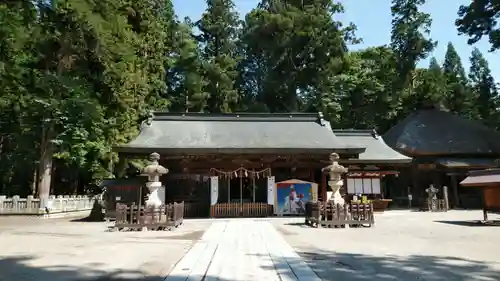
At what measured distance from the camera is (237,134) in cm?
2358

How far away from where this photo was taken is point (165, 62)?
3975cm

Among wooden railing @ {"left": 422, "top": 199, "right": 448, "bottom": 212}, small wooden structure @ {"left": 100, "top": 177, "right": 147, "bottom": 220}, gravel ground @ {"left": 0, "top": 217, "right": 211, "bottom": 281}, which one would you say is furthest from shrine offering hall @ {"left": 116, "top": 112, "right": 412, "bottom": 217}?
gravel ground @ {"left": 0, "top": 217, "right": 211, "bottom": 281}

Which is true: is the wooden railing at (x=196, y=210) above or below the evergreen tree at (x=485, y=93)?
below

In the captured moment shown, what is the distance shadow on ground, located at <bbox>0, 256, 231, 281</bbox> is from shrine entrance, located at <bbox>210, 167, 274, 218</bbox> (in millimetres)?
13490

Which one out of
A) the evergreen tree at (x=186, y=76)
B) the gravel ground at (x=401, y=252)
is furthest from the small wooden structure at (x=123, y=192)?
the evergreen tree at (x=186, y=76)

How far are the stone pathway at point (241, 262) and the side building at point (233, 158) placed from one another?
1011cm

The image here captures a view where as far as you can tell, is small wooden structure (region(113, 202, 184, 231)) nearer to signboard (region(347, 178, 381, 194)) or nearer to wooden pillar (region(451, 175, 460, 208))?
signboard (region(347, 178, 381, 194))

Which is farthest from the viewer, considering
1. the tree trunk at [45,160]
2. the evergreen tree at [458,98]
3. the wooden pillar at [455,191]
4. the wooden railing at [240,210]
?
the evergreen tree at [458,98]

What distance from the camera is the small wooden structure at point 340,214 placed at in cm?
1455

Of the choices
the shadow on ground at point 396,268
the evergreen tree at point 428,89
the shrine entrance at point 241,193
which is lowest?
the shadow on ground at point 396,268

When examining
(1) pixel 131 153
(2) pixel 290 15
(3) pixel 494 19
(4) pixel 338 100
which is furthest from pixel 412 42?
(1) pixel 131 153

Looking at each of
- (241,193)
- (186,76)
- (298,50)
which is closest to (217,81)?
(186,76)

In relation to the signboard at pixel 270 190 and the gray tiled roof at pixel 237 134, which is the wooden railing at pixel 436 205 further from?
the signboard at pixel 270 190

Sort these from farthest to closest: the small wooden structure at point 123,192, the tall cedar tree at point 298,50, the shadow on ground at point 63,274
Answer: the tall cedar tree at point 298,50
the small wooden structure at point 123,192
the shadow on ground at point 63,274
